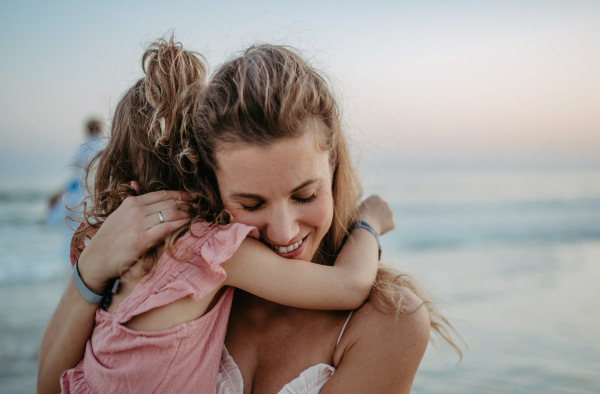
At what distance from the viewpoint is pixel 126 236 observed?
1.70 metres

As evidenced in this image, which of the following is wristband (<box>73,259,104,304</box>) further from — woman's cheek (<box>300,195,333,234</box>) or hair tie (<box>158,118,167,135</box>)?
woman's cheek (<box>300,195,333,234</box>)

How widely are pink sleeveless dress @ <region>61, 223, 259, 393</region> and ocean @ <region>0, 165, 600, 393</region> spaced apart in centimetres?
127

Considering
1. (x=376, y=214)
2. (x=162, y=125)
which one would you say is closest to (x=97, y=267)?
(x=162, y=125)

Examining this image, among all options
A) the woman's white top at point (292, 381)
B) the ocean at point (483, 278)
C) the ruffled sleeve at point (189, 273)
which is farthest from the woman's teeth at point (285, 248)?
the ocean at point (483, 278)

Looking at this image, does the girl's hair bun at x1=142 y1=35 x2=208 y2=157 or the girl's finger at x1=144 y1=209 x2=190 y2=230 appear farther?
the girl's hair bun at x1=142 y1=35 x2=208 y2=157

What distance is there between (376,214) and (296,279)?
3.06 feet

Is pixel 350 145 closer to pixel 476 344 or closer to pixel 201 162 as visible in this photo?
pixel 201 162

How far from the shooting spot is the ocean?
4.18 m

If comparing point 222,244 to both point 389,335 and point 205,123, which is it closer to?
point 205,123

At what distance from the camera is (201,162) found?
1942mm

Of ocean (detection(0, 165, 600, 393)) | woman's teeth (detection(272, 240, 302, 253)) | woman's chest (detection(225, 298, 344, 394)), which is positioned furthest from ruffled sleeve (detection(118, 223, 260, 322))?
ocean (detection(0, 165, 600, 393))

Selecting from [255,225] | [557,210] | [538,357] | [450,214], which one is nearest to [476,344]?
[538,357]

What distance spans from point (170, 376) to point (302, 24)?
182cm

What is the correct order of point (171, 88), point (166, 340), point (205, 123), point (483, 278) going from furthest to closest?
point (483, 278)
point (171, 88)
point (205, 123)
point (166, 340)
